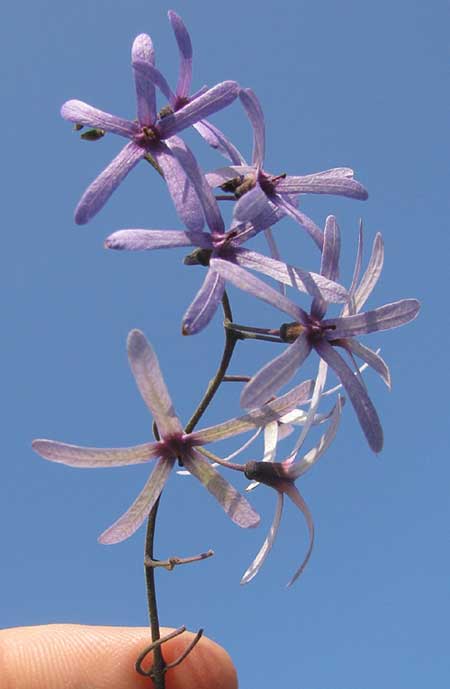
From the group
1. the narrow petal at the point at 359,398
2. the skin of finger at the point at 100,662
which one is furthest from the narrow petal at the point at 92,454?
the skin of finger at the point at 100,662

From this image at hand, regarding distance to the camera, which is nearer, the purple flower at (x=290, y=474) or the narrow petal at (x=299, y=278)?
the narrow petal at (x=299, y=278)

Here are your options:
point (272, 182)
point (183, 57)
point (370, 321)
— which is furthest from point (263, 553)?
point (183, 57)

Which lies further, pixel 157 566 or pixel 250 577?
pixel 157 566

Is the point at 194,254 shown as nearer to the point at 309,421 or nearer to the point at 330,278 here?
the point at 330,278

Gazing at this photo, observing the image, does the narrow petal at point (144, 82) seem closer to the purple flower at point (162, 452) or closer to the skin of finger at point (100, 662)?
the purple flower at point (162, 452)

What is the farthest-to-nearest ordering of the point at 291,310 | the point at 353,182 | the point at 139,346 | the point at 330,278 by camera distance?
1. the point at 353,182
2. the point at 330,278
3. the point at 291,310
4. the point at 139,346

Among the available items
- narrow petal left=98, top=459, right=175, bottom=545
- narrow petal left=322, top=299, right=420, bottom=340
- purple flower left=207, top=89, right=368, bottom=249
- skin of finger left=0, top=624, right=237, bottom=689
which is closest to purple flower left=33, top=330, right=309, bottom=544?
narrow petal left=98, top=459, right=175, bottom=545

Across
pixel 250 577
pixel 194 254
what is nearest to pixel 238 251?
pixel 194 254
